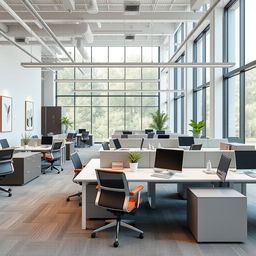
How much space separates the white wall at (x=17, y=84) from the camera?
9555 mm

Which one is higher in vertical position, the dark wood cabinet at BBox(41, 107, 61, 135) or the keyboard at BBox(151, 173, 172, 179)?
the dark wood cabinet at BBox(41, 107, 61, 135)

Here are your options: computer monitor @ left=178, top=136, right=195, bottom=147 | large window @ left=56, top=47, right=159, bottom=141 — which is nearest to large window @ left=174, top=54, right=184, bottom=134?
large window @ left=56, top=47, right=159, bottom=141

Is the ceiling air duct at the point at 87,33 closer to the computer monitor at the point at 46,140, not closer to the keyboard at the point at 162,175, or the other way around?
the computer monitor at the point at 46,140

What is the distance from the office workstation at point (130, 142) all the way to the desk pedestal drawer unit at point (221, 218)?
1 cm

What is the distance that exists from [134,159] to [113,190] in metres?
1.14

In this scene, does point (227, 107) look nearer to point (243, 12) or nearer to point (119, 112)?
point (243, 12)

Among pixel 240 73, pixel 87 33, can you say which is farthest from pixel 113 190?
pixel 87 33

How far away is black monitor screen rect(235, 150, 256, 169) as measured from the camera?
4125mm

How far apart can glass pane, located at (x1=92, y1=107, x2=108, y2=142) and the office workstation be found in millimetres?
60

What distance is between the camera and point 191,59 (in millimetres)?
12062

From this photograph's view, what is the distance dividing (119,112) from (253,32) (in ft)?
36.2

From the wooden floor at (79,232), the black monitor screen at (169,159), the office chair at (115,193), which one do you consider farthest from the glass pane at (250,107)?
the office chair at (115,193)

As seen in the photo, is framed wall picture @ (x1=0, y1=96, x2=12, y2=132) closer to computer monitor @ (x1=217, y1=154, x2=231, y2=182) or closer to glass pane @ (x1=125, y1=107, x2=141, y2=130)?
computer monitor @ (x1=217, y1=154, x2=231, y2=182)

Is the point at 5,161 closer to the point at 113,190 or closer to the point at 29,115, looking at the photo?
the point at 113,190
